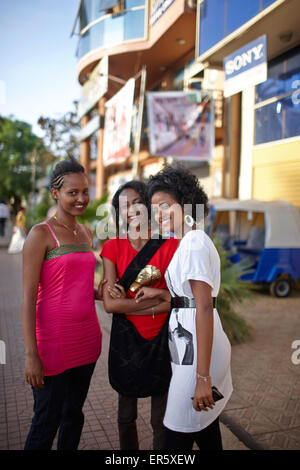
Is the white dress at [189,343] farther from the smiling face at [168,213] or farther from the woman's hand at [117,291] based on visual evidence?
the woman's hand at [117,291]

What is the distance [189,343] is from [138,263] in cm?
54

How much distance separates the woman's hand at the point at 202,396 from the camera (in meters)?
1.68

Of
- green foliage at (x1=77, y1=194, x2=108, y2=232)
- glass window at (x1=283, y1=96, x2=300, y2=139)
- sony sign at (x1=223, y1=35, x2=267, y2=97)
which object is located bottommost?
green foliage at (x1=77, y1=194, x2=108, y2=232)

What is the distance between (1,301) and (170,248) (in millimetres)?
6019

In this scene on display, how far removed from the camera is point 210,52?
6.96 m

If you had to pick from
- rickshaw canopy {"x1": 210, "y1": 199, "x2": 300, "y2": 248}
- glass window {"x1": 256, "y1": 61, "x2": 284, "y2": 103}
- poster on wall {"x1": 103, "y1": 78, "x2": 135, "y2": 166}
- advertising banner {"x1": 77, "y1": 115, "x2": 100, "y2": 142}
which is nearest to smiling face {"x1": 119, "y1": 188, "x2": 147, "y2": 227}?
glass window {"x1": 256, "y1": 61, "x2": 284, "y2": 103}

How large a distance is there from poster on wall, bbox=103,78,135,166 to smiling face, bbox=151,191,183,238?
28.3ft

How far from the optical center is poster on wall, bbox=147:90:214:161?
31.5 feet

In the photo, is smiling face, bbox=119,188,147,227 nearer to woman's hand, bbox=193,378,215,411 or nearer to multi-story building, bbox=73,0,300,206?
woman's hand, bbox=193,378,215,411

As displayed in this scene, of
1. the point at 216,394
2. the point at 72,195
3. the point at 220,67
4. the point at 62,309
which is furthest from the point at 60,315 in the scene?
Result: the point at 220,67

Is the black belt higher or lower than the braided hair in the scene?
lower

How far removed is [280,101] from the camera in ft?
11.6

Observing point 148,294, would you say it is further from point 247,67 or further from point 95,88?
point 95,88

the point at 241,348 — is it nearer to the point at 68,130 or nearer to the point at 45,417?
the point at 45,417
